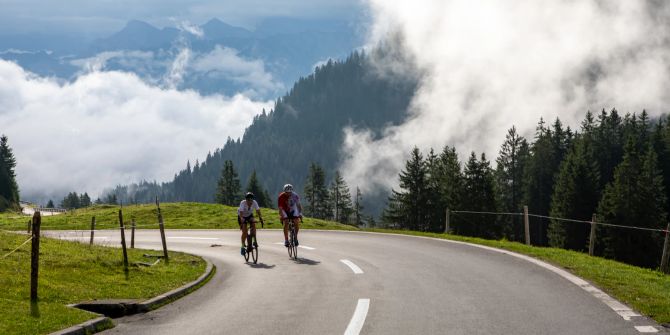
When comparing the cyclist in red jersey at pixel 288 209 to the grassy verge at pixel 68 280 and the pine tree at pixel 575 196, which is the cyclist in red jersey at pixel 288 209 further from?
the pine tree at pixel 575 196

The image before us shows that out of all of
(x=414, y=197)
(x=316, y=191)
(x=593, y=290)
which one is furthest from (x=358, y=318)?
(x=316, y=191)

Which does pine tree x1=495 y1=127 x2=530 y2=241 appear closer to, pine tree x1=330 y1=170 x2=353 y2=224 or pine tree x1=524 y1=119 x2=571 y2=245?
pine tree x1=524 y1=119 x2=571 y2=245

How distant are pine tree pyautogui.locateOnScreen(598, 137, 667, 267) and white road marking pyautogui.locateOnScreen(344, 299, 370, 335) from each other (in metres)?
53.0

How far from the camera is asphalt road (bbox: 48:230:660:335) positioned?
8398mm

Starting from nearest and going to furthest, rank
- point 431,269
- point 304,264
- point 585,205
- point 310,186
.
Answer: point 431,269
point 304,264
point 585,205
point 310,186

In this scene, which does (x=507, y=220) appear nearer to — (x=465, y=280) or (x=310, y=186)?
(x=310, y=186)

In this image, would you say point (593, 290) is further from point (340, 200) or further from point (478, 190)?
point (340, 200)

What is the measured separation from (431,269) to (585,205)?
7134 cm

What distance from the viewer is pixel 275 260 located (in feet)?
61.5

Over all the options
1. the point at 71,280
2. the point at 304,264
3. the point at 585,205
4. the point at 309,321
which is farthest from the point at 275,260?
the point at 585,205

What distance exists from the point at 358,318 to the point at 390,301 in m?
1.54

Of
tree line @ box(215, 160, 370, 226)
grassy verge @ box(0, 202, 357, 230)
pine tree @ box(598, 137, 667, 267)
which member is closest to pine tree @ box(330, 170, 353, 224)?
tree line @ box(215, 160, 370, 226)

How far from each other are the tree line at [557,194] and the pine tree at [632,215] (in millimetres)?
91

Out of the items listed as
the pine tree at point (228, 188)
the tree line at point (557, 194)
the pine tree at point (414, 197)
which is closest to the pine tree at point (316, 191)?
the pine tree at point (228, 188)
